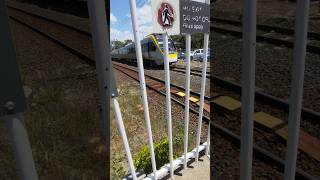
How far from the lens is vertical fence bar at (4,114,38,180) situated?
1136 mm

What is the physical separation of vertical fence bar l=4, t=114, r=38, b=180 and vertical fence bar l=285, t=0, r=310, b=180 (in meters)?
1.14

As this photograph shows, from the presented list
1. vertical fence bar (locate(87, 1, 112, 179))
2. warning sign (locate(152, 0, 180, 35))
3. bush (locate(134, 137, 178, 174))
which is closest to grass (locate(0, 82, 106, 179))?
bush (locate(134, 137, 178, 174))

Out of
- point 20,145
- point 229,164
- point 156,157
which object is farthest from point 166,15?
point 156,157

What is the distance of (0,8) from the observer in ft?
3.32

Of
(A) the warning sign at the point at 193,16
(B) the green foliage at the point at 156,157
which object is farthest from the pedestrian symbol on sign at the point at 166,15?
(B) the green foliage at the point at 156,157

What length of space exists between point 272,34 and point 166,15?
4.51m

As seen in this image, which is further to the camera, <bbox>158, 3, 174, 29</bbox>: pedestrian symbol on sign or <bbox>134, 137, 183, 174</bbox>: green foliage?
<bbox>134, 137, 183, 174</bbox>: green foliage

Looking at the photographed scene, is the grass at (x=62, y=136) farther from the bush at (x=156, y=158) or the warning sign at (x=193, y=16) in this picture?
the warning sign at (x=193, y=16)

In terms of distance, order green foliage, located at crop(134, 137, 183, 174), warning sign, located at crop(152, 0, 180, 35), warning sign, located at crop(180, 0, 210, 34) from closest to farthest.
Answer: warning sign, located at crop(152, 0, 180, 35), warning sign, located at crop(180, 0, 210, 34), green foliage, located at crop(134, 137, 183, 174)

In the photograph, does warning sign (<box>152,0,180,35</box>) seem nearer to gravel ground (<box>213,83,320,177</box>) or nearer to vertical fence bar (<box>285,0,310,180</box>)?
gravel ground (<box>213,83,320,177</box>)

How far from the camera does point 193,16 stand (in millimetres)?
3252

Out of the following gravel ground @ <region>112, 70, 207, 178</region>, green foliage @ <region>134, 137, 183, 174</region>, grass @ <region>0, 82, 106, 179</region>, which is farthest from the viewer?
gravel ground @ <region>112, 70, 207, 178</region>

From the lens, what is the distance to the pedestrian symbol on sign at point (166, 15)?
2.96 meters

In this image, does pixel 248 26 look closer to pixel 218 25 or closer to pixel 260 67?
pixel 260 67
